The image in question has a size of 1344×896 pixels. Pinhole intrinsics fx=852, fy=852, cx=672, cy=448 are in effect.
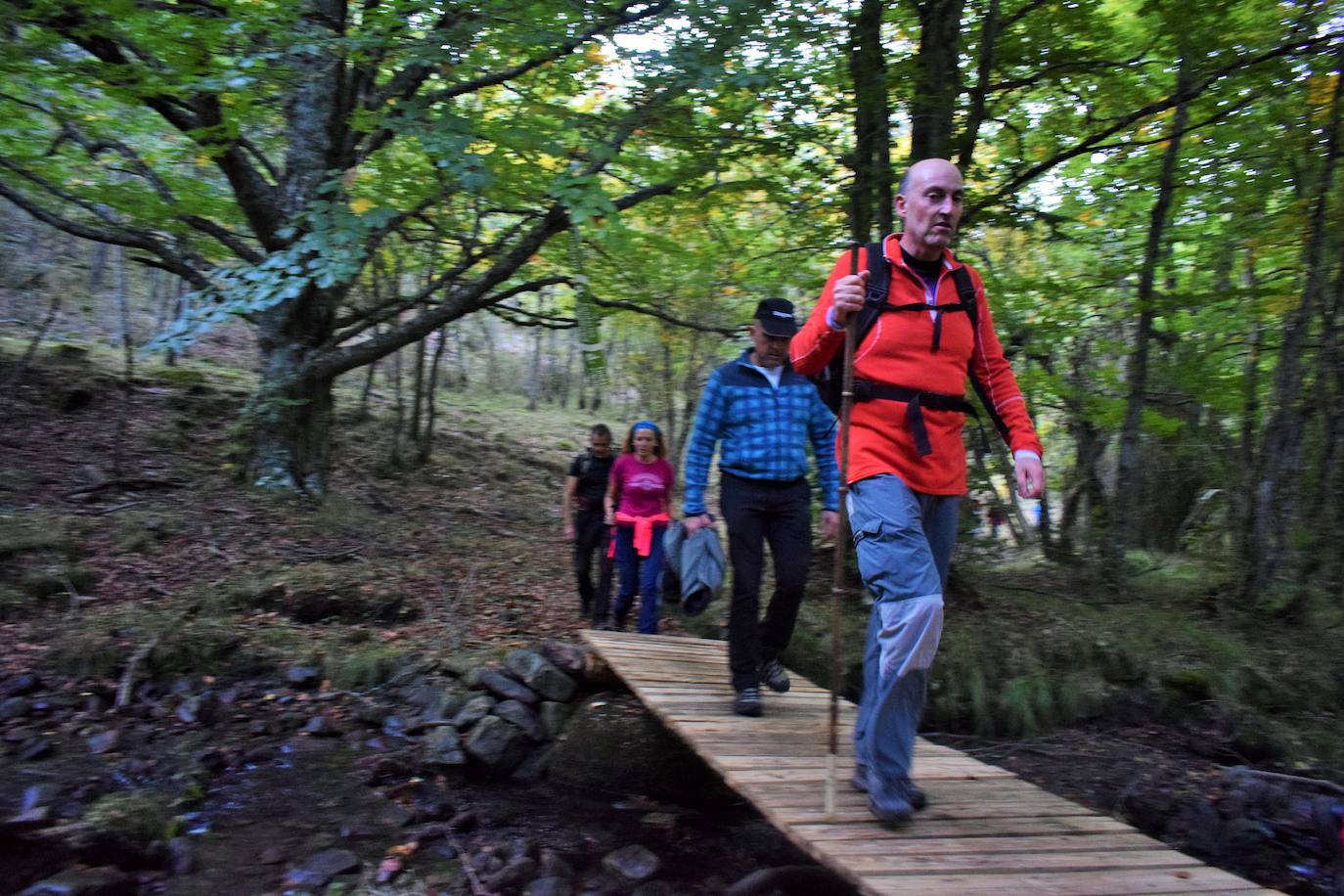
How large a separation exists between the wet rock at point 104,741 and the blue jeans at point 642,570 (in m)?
3.81

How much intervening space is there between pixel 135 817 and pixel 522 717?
97.8 inches

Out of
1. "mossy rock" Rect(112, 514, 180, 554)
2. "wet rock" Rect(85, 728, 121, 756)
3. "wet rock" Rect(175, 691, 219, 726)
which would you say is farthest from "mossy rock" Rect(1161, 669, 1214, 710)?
"mossy rock" Rect(112, 514, 180, 554)

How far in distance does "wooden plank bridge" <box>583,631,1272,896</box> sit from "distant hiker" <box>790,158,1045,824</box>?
8.4 inches

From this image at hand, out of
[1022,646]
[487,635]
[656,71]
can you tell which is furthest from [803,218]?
[487,635]

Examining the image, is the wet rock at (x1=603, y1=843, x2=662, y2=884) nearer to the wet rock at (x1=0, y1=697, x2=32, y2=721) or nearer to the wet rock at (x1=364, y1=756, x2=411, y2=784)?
→ the wet rock at (x1=364, y1=756, x2=411, y2=784)

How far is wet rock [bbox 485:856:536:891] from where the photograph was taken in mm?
4422

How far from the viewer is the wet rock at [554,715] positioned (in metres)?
6.38

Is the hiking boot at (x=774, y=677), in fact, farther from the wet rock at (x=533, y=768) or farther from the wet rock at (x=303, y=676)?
the wet rock at (x=303, y=676)

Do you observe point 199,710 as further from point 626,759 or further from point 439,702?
point 626,759

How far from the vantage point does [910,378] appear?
3.24 m

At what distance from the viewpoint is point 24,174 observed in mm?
9047

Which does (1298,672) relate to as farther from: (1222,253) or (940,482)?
(940,482)

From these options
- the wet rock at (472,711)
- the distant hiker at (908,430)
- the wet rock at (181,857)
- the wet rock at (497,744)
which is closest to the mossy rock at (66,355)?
the wet rock at (472,711)

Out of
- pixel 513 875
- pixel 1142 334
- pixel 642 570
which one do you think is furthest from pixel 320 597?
pixel 1142 334
